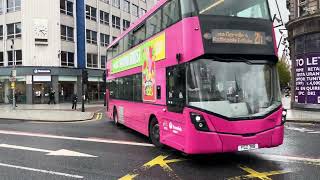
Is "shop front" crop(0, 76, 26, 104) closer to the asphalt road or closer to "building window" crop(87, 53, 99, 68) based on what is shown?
"building window" crop(87, 53, 99, 68)

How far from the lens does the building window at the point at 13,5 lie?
140ft

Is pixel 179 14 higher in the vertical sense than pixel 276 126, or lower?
higher

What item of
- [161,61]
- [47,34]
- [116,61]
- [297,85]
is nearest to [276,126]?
[161,61]

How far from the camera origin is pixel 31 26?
137 ft

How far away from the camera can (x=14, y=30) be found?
43.0 m

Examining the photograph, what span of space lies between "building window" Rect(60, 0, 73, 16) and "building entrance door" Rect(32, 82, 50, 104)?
337 inches

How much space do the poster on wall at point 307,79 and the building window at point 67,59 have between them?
2681 centimetres

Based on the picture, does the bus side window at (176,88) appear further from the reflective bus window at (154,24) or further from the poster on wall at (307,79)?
the poster on wall at (307,79)

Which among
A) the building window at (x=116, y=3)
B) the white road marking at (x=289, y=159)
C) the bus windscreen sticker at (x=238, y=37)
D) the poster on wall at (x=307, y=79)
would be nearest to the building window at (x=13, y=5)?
the building window at (x=116, y=3)

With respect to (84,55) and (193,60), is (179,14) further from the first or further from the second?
(84,55)

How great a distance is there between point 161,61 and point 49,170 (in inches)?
148

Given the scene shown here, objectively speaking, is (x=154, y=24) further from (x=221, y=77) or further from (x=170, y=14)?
(x=221, y=77)

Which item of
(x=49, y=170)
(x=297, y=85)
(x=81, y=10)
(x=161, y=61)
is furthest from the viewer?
(x=81, y=10)

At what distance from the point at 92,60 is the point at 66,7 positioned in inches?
305
